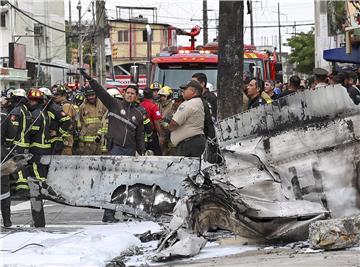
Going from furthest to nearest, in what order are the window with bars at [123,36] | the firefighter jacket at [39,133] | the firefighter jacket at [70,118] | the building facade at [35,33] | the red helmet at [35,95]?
the window with bars at [123,36]
the building facade at [35,33]
the firefighter jacket at [70,118]
the firefighter jacket at [39,133]
the red helmet at [35,95]

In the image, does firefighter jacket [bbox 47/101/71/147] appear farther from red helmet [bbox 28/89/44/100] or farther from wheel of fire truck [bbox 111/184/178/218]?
wheel of fire truck [bbox 111/184/178/218]

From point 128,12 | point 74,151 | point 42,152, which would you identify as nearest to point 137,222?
point 42,152

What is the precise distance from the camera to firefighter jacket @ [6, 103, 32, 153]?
37.2 ft

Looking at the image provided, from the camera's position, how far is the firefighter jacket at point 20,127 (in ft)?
37.2

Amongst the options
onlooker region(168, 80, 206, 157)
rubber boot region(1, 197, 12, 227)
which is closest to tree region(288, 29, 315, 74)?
onlooker region(168, 80, 206, 157)

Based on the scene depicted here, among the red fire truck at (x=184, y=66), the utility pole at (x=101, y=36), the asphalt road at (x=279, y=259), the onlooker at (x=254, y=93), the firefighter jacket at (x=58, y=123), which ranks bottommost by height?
the asphalt road at (x=279, y=259)

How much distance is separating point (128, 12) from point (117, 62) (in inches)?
657

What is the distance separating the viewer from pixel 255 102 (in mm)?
10531

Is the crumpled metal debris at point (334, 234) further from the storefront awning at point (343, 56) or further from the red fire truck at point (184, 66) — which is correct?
the storefront awning at point (343, 56)

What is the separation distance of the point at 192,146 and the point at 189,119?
34 centimetres

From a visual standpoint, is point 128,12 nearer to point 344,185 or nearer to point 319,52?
point 319,52

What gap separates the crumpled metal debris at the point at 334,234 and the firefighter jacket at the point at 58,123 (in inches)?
266

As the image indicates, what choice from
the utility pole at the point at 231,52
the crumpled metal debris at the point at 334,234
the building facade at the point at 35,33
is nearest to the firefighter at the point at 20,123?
the utility pole at the point at 231,52

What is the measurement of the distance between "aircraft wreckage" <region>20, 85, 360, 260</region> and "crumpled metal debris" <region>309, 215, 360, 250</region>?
0.42 m
